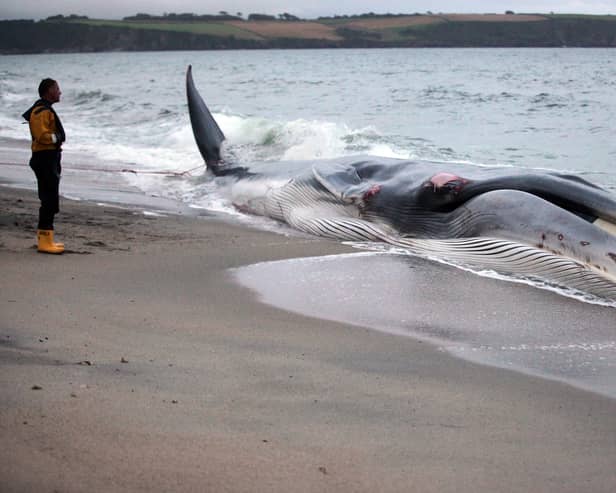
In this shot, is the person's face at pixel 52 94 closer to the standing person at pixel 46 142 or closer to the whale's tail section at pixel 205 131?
the standing person at pixel 46 142

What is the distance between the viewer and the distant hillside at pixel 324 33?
9856 cm

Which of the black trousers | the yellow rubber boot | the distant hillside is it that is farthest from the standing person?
the distant hillside

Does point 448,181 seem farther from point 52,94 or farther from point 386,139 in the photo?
point 386,139

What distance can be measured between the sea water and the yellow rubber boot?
1720mm

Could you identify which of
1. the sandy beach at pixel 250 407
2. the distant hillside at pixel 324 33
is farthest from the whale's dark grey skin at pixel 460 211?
the distant hillside at pixel 324 33

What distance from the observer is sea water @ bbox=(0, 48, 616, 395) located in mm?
5410

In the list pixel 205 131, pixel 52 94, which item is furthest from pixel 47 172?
pixel 205 131

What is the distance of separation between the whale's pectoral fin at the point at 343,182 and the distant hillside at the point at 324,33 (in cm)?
9241

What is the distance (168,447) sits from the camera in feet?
10.8

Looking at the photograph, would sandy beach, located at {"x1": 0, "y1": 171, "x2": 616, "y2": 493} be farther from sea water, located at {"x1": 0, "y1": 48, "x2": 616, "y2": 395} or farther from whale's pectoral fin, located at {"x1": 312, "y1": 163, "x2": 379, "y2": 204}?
whale's pectoral fin, located at {"x1": 312, "y1": 163, "x2": 379, "y2": 204}

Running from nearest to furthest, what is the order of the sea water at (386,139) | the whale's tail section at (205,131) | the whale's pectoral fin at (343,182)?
the sea water at (386,139) → the whale's pectoral fin at (343,182) → the whale's tail section at (205,131)

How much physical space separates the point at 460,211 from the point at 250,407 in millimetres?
4195

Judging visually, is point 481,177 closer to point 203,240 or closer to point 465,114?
point 203,240

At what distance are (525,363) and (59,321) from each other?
2.55 metres
